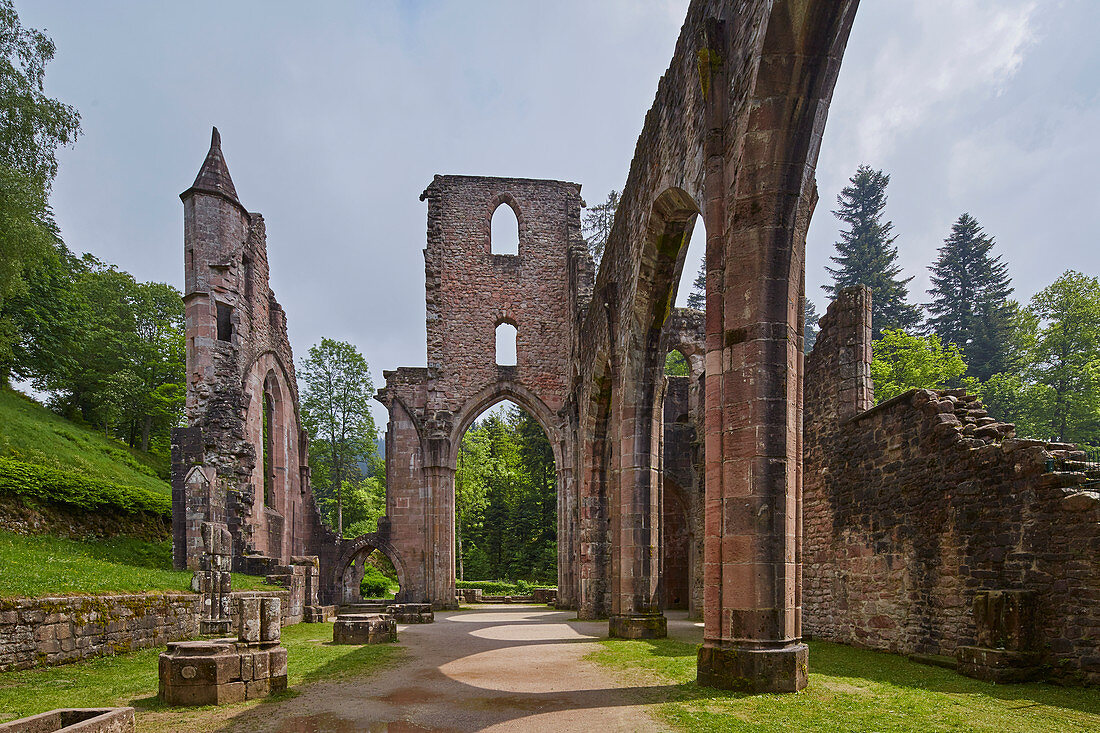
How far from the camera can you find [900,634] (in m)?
9.41

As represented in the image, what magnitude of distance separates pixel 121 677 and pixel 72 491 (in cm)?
1015

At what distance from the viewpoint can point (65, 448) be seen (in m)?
21.0

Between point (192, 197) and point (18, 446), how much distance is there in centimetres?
A: 828

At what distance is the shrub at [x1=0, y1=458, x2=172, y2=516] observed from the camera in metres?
14.5

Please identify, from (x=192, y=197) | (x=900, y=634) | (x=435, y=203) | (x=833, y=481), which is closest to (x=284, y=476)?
(x=192, y=197)

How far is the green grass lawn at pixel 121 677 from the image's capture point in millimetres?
5957

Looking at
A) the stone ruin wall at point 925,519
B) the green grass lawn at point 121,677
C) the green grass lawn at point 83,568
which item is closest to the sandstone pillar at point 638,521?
the stone ruin wall at point 925,519

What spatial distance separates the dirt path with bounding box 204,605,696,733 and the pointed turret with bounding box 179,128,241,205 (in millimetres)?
13062

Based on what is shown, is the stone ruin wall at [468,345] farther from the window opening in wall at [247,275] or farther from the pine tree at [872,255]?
the pine tree at [872,255]

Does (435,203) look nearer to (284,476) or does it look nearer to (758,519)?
(284,476)

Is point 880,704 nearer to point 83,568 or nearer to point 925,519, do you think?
point 925,519

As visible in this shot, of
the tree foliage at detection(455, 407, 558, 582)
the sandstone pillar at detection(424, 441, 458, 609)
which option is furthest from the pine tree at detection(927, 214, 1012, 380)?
the sandstone pillar at detection(424, 441, 458, 609)

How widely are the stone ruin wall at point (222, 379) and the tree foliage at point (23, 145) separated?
3.46m

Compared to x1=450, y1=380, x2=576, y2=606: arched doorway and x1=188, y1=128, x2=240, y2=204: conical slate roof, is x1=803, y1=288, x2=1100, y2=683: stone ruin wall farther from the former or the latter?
x1=450, y1=380, x2=576, y2=606: arched doorway
